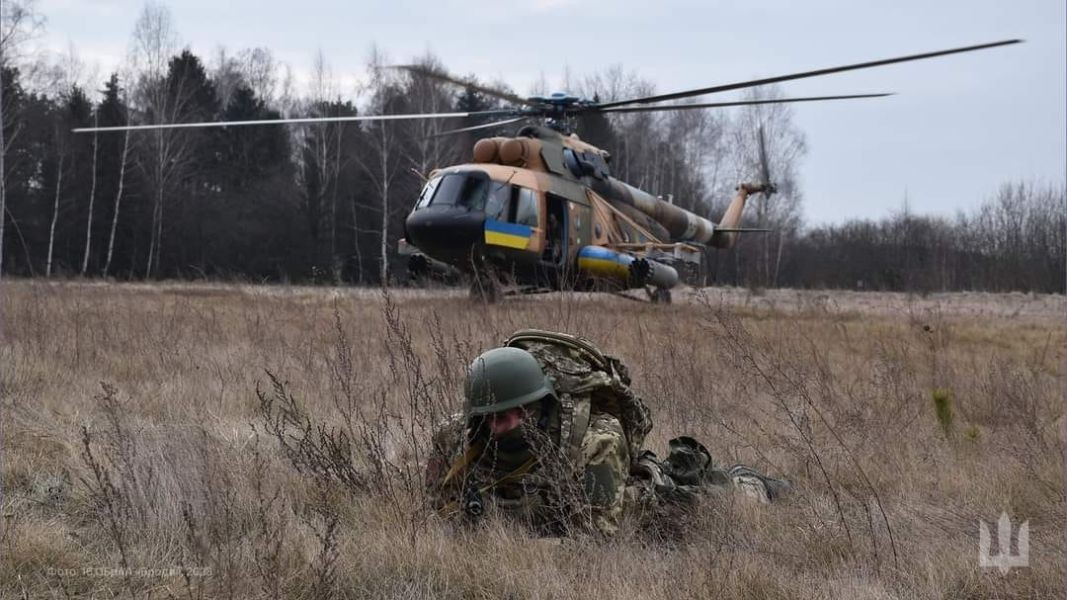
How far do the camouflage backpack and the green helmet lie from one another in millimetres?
203

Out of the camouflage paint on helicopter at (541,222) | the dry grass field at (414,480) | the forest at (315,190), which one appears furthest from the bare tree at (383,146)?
the dry grass field at (414,480)

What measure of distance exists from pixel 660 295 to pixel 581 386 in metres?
11.2

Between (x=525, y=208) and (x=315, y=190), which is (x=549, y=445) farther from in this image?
(x=315, y=190)

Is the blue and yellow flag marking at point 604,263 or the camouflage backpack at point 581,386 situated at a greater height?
the blue and yellow flag marking at point 604,263

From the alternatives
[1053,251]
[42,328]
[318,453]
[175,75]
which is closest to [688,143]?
[1053,251]

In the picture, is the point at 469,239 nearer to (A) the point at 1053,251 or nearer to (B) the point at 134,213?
(B) the point at 134,213

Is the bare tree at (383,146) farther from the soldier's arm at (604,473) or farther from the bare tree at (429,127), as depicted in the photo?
the soldier's arm at (604,473)

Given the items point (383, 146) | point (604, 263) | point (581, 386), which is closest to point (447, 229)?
point (604, 263)

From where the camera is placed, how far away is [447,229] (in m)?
12.2

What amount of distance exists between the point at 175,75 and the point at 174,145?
128 inches

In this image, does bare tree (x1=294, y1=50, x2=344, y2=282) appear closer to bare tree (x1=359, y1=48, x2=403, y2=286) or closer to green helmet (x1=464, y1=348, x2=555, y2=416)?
bare tree (x1=359, y1=48, x2=403, y2=286)

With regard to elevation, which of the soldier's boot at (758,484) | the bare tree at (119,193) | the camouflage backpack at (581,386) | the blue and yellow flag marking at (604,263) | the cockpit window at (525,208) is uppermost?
the bare tree at (119,193)
